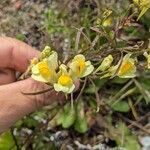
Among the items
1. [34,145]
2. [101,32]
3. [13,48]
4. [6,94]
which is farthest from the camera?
[34,145]

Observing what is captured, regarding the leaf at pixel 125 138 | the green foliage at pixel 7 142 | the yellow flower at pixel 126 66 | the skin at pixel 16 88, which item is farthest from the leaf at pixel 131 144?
the yellow flower at pixel 126 66

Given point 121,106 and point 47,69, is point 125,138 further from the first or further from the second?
point 47,69

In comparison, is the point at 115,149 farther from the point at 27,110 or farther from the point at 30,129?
the point at 27,110

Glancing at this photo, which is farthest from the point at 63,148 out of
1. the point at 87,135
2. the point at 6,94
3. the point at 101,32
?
the point at 101,32

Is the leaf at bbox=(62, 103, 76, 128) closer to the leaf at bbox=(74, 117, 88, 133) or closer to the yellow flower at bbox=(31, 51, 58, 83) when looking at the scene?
the leaf at bbox=(74, 117, 88, 133)

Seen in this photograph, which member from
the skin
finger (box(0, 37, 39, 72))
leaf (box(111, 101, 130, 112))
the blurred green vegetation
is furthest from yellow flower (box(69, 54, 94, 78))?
leaf (box(111, 101, 130, 112))

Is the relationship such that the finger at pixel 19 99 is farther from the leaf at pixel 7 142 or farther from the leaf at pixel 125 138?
the leaf at pixel 125 138
